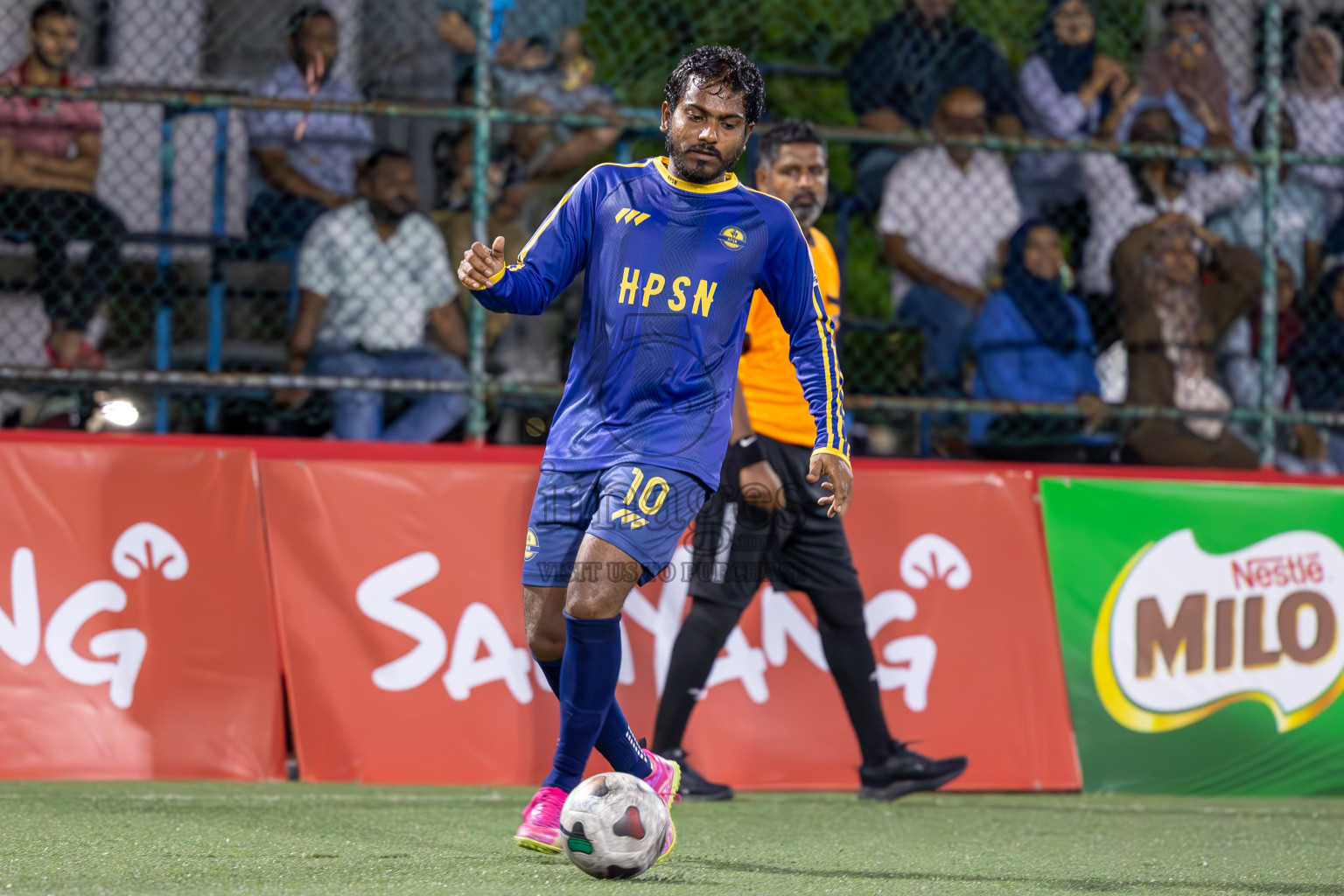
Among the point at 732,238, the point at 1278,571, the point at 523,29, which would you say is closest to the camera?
the point at 732,238

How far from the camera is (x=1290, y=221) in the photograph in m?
8.23

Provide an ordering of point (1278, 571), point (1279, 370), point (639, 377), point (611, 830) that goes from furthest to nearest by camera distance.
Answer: point (1279, 370), point (1278, 571), point (639, 377), point (611, 830)

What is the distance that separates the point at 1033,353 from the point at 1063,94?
1611 mm

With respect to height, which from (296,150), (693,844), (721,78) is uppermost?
(721,78)

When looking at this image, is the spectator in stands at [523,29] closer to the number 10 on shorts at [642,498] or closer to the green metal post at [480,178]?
the green metal post at [480,178]

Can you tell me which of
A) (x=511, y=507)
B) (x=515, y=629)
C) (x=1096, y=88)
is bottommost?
(x=515, y=629)

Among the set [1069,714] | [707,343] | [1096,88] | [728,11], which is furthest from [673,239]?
[728,11]

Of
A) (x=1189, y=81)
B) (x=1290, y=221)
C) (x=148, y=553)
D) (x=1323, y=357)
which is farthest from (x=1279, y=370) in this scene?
(x=148, y=553)

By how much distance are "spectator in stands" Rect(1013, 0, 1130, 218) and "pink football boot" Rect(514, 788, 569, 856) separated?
5.30 meters

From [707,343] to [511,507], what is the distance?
2127 millimetres

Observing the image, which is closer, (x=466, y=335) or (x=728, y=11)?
(x=466, y=335)

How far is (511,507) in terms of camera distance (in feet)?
19.9

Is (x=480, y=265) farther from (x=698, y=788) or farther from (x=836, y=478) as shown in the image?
(x=698, y=788)

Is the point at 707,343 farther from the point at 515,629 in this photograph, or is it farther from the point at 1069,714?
the point at 1069,714
